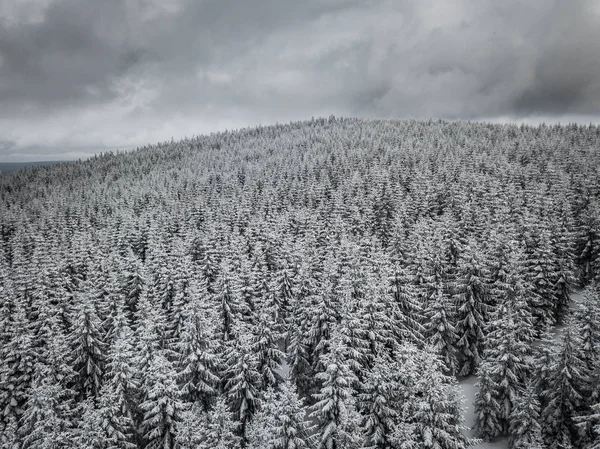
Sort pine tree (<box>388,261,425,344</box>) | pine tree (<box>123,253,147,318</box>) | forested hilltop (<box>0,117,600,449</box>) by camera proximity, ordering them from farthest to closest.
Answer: pine tree (<box>123,253,147,318</box>) → pine tree (<box>388,261,425,344</box>) → forested hilltop (<box>0,117,600,449</box>)

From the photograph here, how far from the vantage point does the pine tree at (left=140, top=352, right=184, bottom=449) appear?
20312 millimetres

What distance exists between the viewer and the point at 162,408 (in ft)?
67.7

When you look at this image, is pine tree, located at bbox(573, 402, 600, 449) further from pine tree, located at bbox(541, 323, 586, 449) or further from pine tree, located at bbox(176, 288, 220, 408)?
pine tree, located at bbox(176, 288, 220, 408)

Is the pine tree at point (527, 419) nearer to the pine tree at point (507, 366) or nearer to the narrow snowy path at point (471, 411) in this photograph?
the pine tree at point (507, 366)

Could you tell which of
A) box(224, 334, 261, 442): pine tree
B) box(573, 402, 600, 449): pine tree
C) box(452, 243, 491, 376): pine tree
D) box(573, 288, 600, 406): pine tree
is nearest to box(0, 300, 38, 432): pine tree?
box(224, 334, 261, 442): pine tree

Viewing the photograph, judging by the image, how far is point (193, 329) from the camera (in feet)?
83.1

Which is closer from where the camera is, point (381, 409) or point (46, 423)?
point (381, 409)

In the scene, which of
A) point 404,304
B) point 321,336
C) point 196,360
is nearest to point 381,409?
point 321,336

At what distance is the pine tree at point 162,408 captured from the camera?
66.6 feet

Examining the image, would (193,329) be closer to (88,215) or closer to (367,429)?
(367,429)

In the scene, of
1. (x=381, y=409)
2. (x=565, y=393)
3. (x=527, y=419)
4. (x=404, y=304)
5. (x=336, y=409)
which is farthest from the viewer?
(x=404, y=304)

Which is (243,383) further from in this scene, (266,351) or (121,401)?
(121,401)

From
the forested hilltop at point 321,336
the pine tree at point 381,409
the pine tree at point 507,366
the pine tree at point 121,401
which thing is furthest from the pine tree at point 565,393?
the pine tree at point 121,401

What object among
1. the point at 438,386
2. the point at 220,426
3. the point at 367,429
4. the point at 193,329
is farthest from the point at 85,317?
the point at 438,386
